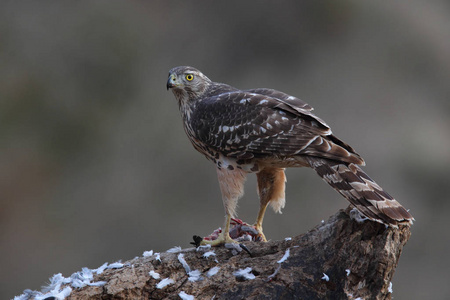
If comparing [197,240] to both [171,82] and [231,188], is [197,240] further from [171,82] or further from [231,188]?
[171,82]

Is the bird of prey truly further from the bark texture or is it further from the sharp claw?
the bark texture

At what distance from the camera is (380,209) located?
200 centimetres

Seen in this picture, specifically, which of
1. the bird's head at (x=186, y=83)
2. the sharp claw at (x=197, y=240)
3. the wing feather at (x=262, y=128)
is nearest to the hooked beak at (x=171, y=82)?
the bird's head at (x=186, y=83)

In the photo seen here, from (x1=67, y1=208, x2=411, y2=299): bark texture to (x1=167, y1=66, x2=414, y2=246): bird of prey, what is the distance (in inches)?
6.3

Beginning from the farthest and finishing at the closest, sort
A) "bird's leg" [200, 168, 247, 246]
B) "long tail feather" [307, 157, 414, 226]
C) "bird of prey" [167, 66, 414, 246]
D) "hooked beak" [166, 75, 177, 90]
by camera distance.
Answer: "hooked beak" [166, 75, 177, 90] < "bird's leg" [200, 168, 247, 246] < "bird of prey" [167, 66, 414, 246] < "long tail feather" [307, 157, 414, 226]

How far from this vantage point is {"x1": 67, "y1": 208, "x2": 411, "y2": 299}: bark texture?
206 cm

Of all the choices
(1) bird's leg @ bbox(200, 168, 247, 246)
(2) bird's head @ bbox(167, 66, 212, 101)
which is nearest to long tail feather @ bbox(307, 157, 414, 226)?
(1) bird's leg @ bbox(200, 168, 247, 246)

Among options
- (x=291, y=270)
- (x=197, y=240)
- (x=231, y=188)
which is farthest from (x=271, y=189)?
(x=291, y=270)

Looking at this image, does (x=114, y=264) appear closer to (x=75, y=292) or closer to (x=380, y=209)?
(x=75, y=292)

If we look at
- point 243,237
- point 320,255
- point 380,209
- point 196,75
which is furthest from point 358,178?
point 196,75

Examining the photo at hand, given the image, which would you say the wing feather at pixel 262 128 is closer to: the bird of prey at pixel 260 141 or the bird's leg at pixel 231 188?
the bird of prey at pixel 260 141

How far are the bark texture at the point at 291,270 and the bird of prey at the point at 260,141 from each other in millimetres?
159

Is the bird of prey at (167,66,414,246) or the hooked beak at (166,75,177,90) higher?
the hooked beak at (166,75,177,90)

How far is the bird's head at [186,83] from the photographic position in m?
2.85
